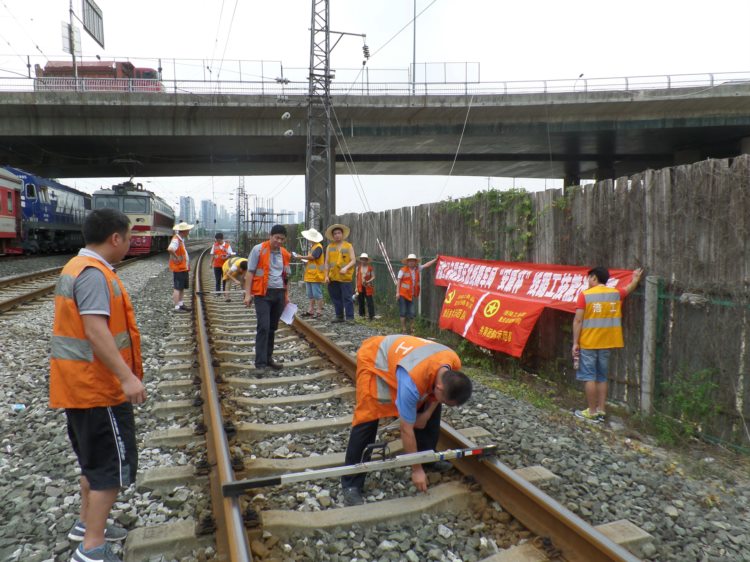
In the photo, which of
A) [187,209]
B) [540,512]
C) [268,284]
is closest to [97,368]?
[540,512]

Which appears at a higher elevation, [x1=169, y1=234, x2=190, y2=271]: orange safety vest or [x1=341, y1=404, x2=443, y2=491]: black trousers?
[x1=169, y1=234, x2=190, y2=271]: orange safety vest

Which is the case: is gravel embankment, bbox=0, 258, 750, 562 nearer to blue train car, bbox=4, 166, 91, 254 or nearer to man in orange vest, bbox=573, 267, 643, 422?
man in orange vest, bbox=573, 267, 643, 422

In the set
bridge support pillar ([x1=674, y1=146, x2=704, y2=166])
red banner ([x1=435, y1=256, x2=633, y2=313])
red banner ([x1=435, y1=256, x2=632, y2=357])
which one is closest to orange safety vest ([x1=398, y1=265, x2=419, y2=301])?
red banner ([x1=435, y1=256, x2=633, y2=313])

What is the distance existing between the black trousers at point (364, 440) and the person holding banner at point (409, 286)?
18.2 feet

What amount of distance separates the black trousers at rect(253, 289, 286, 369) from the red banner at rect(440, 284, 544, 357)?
104 inches

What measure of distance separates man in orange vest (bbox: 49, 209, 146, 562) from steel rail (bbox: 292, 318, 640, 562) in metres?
2.16

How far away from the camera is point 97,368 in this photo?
2.55m

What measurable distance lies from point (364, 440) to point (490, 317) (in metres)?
3.87

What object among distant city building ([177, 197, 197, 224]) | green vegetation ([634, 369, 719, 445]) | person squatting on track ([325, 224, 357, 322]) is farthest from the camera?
distant city building ([177, 197, 197, 224])

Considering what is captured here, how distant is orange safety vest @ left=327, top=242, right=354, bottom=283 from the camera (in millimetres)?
9805

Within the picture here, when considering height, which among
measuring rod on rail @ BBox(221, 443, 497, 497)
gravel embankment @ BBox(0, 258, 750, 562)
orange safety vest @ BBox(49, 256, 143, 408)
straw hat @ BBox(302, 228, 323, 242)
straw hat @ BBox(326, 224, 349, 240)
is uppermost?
straw hat @ BBox(326, 224, 349, 240)

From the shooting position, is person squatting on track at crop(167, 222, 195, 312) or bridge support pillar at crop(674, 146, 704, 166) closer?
person squatting on track at crop(167, 222, 195, 312)

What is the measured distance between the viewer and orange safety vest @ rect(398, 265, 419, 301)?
9195mm

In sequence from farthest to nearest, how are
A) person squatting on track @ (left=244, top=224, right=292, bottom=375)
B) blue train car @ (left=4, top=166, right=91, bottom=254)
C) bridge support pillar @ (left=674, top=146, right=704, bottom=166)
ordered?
bridge support pillar @ (left=674, top=146, right=704, bottom=166), blue train car @ (left=4, top=166, right=91, bottom=254), person squatting on track @ (left=244, top=224, right=292, bottom=375)
